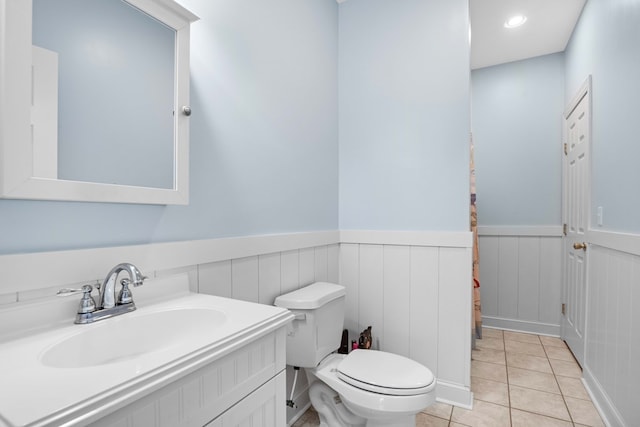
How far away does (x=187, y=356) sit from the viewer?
2.15ft

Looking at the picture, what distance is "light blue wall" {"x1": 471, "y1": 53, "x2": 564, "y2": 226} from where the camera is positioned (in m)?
3.03

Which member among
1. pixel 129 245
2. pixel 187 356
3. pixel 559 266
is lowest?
pixel 559 266

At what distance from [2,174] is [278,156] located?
110 cm

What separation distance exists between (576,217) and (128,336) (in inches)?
118

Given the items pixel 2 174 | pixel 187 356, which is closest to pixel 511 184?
pixel 187 356

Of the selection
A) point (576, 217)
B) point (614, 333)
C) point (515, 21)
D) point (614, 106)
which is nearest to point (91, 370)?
point (614, 333)

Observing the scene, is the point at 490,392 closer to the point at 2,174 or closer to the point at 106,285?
the point at 106,285

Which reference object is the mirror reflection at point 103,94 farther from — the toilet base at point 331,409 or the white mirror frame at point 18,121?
the toilet base at point 331,409

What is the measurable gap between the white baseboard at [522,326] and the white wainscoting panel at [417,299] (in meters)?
1.58

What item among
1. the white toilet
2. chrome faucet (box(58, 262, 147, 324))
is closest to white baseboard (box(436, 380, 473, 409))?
the white toilet

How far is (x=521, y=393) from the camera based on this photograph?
6.70 feet

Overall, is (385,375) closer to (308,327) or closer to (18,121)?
(308,327)

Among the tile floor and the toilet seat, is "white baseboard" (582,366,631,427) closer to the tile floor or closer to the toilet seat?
the tile floor

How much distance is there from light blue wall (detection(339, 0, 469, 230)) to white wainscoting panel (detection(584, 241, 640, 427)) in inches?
29.3
